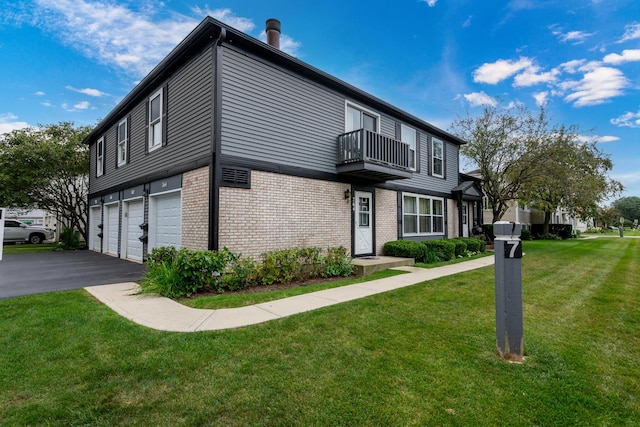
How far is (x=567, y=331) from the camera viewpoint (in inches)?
151

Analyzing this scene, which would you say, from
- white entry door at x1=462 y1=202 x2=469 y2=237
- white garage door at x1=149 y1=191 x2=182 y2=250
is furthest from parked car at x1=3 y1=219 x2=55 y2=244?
white entry door at x1=462 y1=202 x2=469 y2=237

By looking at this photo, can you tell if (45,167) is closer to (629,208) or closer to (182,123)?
(182,123)

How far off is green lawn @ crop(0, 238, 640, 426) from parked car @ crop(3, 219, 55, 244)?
19.5 m

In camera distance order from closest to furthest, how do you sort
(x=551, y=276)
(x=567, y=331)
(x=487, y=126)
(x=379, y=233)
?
(x=567, y=331) < (x=551, y=276) < (x=379, y=233) < (x=487, y=126)

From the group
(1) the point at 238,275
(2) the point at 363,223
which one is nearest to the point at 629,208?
(2) the point at 363,223

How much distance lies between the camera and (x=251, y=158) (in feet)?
24.8

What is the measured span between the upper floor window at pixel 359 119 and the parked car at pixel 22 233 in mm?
21440

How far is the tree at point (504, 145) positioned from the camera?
51.8 feet

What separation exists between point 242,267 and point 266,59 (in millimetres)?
5308

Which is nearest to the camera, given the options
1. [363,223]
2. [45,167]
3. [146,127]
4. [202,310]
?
[202,310]

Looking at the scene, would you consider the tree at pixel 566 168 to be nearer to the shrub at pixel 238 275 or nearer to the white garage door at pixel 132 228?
the shrub at pixel 238 275

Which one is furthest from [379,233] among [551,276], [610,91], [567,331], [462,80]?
[610,91]

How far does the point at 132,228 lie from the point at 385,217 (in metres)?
9.14

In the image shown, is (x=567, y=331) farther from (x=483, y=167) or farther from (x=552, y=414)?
(x=483, y=167)
